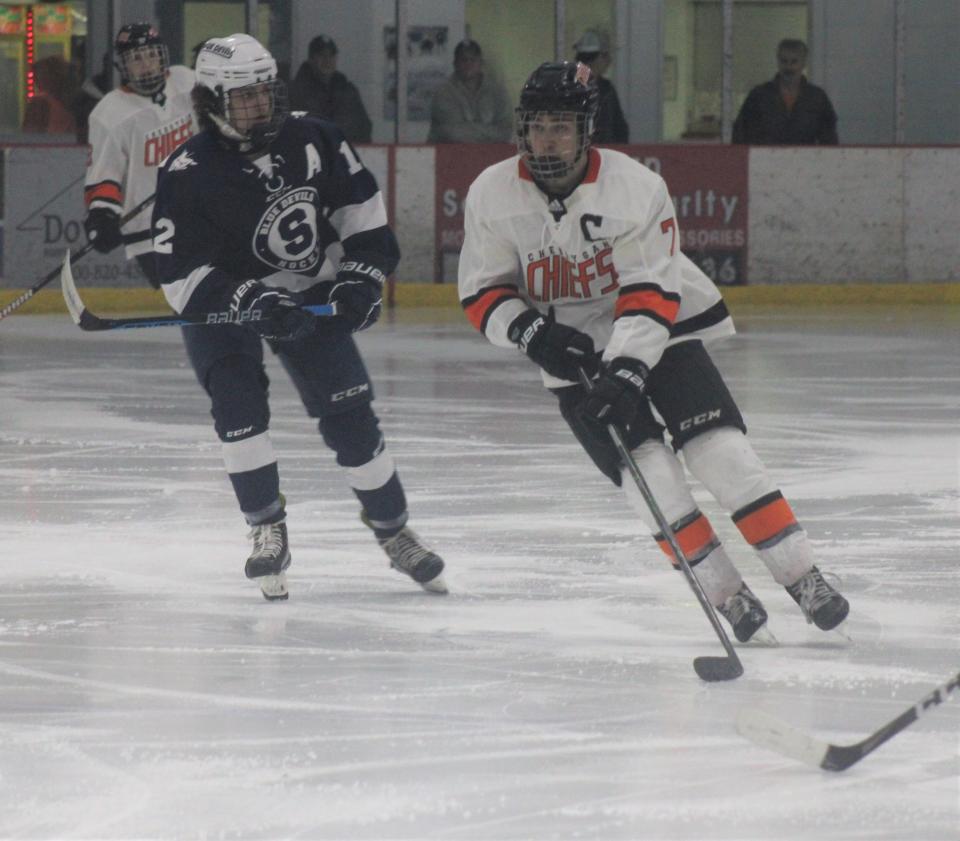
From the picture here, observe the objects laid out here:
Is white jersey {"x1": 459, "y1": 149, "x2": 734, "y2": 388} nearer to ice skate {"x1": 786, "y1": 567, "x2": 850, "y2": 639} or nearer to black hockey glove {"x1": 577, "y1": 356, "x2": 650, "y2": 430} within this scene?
black hockey glove {"x1": 577, "y1": 356, "x2": 650, "y2": 430}

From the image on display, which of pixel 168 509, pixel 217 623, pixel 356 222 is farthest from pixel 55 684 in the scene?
pixel 168 509

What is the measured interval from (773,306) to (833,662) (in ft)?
27.0

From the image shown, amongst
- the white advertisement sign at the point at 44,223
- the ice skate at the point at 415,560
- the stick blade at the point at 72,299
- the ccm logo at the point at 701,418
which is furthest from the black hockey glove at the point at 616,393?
the white advertisement sign at the point at 44,223

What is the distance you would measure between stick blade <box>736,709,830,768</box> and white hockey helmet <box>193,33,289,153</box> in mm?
1579

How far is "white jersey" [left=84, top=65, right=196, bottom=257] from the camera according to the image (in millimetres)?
6105

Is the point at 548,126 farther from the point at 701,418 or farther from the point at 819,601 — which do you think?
the point at 819,601

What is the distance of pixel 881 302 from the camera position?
453 inches

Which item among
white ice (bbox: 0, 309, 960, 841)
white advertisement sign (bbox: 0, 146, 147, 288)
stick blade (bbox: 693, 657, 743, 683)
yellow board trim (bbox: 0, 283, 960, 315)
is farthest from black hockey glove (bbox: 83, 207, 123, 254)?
yellow board trim (bbox: 0, 283, 960, 315)

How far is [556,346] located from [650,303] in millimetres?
174

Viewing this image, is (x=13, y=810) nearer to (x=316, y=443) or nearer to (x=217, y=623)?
(x=217, y=623)

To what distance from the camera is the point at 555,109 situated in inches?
128

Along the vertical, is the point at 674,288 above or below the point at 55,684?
above

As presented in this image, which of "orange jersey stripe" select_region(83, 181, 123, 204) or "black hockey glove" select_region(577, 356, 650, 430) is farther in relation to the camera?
"orange jersey stripe" select_region(83, 181, 123, 204)

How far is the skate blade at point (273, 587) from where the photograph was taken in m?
3.79
